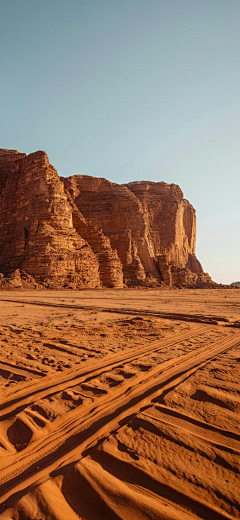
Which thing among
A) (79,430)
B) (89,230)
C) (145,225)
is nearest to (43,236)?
(89,230)

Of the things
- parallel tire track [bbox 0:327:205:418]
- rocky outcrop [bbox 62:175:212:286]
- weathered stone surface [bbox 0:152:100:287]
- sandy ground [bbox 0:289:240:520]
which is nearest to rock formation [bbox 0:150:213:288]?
weathered stone surface [bbox 0:152:100:287]

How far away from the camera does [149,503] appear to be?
1549 millimetres

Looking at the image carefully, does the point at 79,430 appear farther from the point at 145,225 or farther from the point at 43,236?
the point at 145,225

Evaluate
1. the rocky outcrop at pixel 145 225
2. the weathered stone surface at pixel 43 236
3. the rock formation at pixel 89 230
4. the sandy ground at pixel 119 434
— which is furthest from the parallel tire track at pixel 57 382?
the rocky outcrop at pixel 145 225

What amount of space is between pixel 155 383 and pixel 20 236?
89.4 feet

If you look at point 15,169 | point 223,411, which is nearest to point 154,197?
point 15,169

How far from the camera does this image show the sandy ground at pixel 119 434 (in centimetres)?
158

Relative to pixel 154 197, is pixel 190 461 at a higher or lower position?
lower

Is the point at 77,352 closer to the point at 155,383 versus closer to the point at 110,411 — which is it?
the point at 155,383

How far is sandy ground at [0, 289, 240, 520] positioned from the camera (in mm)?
1578

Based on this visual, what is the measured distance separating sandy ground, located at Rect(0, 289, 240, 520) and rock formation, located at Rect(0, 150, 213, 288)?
21.5 m

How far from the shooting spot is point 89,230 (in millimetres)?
33188

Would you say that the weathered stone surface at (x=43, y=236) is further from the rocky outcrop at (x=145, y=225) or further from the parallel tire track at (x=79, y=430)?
the parallel tire track at (x=79, y=430)

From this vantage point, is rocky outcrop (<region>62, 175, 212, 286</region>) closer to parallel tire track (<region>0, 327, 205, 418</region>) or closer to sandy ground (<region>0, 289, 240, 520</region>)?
parallel tire track (<region>0, 327, 205, 418</region>)
